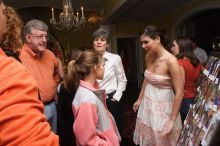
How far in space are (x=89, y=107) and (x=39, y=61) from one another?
105 centimetres

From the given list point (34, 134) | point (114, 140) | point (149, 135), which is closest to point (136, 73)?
point (149, 135)

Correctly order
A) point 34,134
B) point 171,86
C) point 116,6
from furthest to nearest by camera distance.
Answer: point 116,6, point 171,86, point 34,134

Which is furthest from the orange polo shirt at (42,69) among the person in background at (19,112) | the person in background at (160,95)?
the person in background at (19,112)

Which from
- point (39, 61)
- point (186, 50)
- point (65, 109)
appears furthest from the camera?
point (186, 50)

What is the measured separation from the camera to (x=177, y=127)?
229 centimetres

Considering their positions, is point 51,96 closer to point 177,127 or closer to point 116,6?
point 177,127

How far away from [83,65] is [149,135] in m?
0.97

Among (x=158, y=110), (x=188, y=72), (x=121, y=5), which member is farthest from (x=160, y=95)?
(x=121, y=5)

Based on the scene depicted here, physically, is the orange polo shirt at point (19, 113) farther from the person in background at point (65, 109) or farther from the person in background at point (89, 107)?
the person in background at point (65, 109)

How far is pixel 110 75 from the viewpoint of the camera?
296 cm

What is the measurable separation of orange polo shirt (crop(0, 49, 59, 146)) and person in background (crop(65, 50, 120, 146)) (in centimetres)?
96

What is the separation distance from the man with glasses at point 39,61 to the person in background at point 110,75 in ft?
2.17

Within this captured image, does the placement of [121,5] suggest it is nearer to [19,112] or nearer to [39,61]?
[39,61]

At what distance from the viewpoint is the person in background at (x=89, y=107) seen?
4.99 feet
